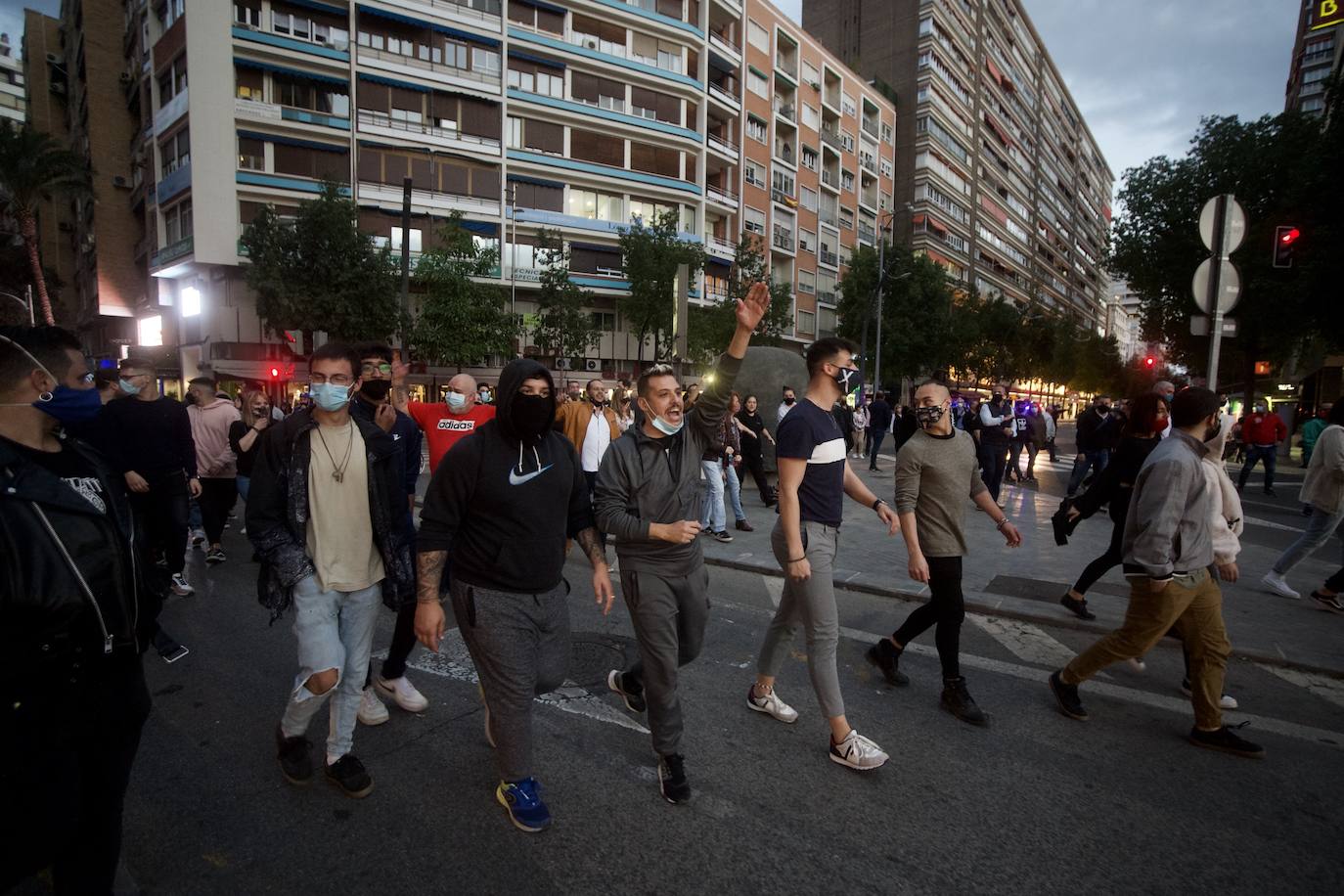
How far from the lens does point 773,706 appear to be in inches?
146

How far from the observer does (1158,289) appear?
2953 cm

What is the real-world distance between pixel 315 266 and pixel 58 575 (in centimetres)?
2904

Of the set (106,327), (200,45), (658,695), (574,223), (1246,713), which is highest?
(200,45)

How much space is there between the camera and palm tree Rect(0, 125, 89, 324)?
1366 inches

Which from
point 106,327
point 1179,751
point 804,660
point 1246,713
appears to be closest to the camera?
point 1179,751

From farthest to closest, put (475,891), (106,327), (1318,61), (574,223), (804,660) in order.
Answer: (1318,61) < (106,327) < (574,223) < (804,660) < (475,891)

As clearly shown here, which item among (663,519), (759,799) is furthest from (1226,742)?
(663,519)

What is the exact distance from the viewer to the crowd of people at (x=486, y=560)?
71.2 inches

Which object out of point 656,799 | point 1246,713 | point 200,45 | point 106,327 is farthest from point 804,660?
point 106,327

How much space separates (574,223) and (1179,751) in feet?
117

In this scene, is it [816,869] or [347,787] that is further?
[347,787]

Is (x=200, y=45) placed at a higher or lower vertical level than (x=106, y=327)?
higher

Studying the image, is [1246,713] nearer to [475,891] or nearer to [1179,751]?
[1179,751]

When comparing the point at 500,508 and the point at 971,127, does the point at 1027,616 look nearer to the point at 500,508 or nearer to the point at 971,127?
the point at 500,508
